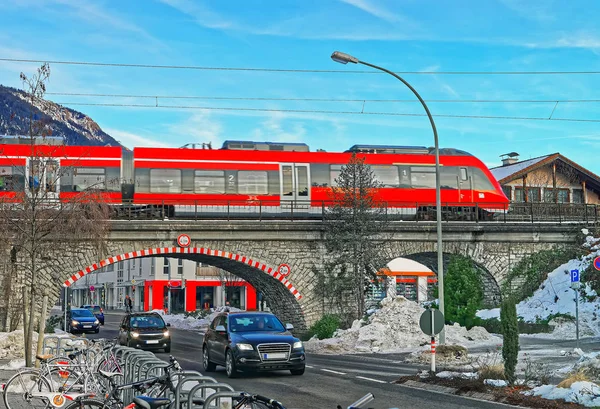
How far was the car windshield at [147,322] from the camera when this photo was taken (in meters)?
29.2

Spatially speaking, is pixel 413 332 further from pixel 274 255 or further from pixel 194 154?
pixel 194 154

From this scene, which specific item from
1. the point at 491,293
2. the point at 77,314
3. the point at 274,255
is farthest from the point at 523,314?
the point at 77,314

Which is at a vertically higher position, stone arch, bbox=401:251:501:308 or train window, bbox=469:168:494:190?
train window, bbox=469:168:494:190

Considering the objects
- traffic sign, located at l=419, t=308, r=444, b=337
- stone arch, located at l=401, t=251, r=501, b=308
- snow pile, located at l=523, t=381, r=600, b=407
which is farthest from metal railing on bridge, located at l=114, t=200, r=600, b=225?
snow pile, located at l=523, t=381, r=600, b=407

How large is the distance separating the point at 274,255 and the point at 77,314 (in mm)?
17059

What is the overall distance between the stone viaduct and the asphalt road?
35.5 ft

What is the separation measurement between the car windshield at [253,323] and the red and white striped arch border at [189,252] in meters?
15.3

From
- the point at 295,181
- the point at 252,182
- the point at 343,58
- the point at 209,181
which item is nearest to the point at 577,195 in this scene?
the point at 295,181

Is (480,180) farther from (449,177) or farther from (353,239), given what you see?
(353,239)

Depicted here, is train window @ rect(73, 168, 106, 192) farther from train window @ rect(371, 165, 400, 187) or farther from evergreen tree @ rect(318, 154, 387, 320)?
train window @ rect(371, 165, 400, 187)

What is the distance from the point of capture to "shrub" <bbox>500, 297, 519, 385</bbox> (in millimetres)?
15023

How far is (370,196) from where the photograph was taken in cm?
3728

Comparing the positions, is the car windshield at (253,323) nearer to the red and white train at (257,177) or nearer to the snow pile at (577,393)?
the snow pile at (577,393)

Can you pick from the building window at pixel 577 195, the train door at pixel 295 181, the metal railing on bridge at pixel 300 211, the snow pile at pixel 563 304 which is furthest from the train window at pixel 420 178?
the building window at pixel 577 195
